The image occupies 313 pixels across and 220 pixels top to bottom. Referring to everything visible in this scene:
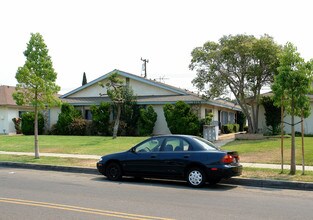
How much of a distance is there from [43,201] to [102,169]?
153 inches

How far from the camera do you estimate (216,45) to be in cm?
2762

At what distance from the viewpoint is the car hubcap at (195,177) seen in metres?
10.7

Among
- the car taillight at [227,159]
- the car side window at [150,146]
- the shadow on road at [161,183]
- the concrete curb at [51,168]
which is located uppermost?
the car side window at [150,146]

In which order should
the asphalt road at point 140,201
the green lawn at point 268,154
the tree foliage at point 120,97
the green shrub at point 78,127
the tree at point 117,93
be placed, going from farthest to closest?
the green shrub at point 78,127, the tree foliage at point 120,97, the tree at point 117,93, the green lawn at point 268,154, the asphalt road at point 140,201

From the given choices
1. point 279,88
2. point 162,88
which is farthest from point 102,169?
point 162,88

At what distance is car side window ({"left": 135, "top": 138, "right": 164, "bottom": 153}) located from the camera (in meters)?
11.6

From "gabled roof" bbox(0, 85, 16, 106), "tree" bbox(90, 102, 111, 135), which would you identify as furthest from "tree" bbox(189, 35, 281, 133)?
"gabled roof" bbox(0, 85, 16, 106)

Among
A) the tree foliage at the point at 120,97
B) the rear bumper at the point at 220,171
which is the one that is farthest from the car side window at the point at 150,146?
the tree foliage at the point at 120,97

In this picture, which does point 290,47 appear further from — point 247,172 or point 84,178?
point 84,178

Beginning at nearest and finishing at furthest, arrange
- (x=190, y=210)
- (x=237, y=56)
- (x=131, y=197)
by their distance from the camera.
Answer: (x=190, y=210), (x=131, y=197), (x=237, y=56)

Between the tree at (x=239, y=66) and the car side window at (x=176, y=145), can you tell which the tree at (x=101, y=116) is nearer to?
the tree at (x=239, y=66)

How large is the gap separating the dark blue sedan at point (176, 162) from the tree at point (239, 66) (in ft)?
51.9

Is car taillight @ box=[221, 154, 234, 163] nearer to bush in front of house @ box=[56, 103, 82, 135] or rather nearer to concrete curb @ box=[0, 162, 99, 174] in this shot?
concrete curb @ box=[0, 162, 99, 174]

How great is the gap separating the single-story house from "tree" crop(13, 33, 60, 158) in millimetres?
12921
